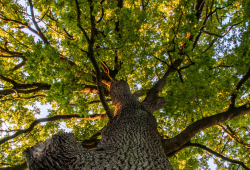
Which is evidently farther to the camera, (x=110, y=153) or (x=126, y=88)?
(x=126, y=88)

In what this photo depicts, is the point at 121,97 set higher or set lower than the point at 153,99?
higher

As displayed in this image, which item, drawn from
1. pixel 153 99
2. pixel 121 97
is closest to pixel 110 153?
pixel 121 97

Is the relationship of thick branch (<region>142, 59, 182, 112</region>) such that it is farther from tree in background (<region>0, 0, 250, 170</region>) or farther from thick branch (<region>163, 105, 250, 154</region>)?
thick branch (<region>163, 105, 250, 154</region>)

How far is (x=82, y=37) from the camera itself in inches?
177

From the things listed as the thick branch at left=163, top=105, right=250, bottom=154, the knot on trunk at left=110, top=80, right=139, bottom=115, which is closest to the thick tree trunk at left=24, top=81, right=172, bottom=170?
the thick branch at left=163, top=105, right=250, bottom=154

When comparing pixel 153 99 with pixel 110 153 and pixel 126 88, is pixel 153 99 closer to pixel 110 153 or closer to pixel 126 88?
Result: pixel 126 88

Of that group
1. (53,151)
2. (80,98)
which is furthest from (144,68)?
(53,151)

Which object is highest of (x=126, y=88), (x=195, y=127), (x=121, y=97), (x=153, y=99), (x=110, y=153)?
(x=126, y=88)

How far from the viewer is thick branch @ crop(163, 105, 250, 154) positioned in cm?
420

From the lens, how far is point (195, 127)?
14.5 ft

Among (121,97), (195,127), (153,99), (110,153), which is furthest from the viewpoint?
(153,99)

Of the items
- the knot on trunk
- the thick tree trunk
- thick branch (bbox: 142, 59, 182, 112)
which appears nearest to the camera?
the thick tree trunk

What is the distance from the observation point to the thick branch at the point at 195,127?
4203mm

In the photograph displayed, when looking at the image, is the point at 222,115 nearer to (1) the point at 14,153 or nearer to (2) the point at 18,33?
(1) the point at 14,153
